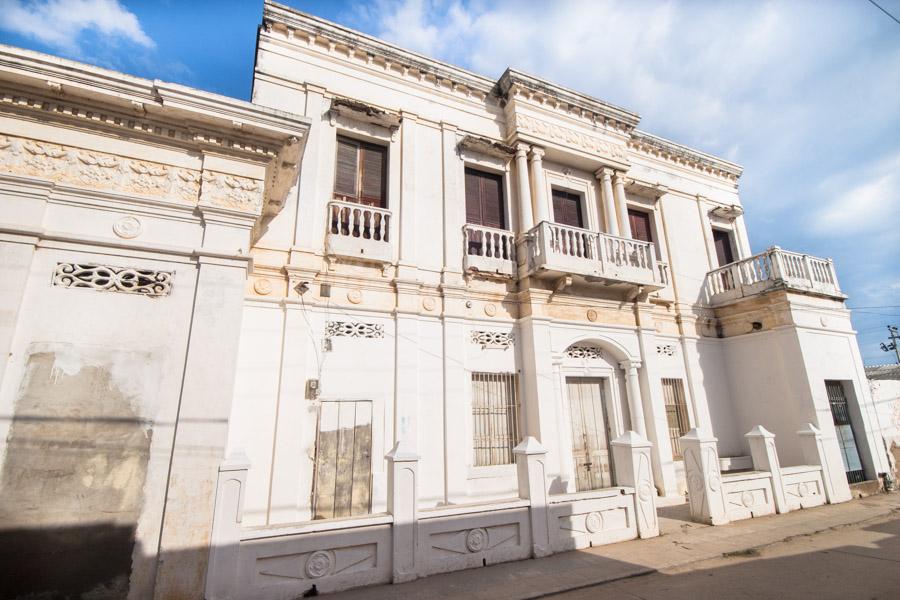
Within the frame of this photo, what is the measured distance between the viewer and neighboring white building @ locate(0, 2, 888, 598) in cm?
429

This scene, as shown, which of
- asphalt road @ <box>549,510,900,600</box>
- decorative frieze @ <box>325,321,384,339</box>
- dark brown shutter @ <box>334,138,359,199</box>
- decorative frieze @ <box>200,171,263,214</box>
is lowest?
asphalt road @ <box>549,510,900,600</box>

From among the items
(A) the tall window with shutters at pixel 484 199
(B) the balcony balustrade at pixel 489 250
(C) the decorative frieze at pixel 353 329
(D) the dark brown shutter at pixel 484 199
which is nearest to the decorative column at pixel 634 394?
(B) the balcony balustrade at pixel 489 250

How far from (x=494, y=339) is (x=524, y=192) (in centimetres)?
333

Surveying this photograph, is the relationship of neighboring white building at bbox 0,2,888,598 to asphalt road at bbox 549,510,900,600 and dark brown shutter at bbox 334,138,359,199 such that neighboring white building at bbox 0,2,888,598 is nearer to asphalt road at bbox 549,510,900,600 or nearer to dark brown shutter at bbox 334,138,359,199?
dark brown shutter at bbox 334,138,359,199

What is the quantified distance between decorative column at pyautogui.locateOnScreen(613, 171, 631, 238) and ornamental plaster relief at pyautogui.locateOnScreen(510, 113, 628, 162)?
0.48 metres

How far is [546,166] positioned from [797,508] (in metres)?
8.64

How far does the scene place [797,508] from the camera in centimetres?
814

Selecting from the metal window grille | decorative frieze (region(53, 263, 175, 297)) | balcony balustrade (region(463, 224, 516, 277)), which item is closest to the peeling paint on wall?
decorative frieze (region(53, 263, 175, 297))

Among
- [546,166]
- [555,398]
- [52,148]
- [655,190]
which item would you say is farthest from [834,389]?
[52,148]

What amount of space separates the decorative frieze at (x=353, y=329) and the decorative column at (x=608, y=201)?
605 centimetres

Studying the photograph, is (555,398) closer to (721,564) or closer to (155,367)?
(721,564)

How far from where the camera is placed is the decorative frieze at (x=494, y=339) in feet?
27.3

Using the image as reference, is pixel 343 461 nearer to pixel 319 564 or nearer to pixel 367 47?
pixel 319 564

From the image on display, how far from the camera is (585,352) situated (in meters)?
9.27
